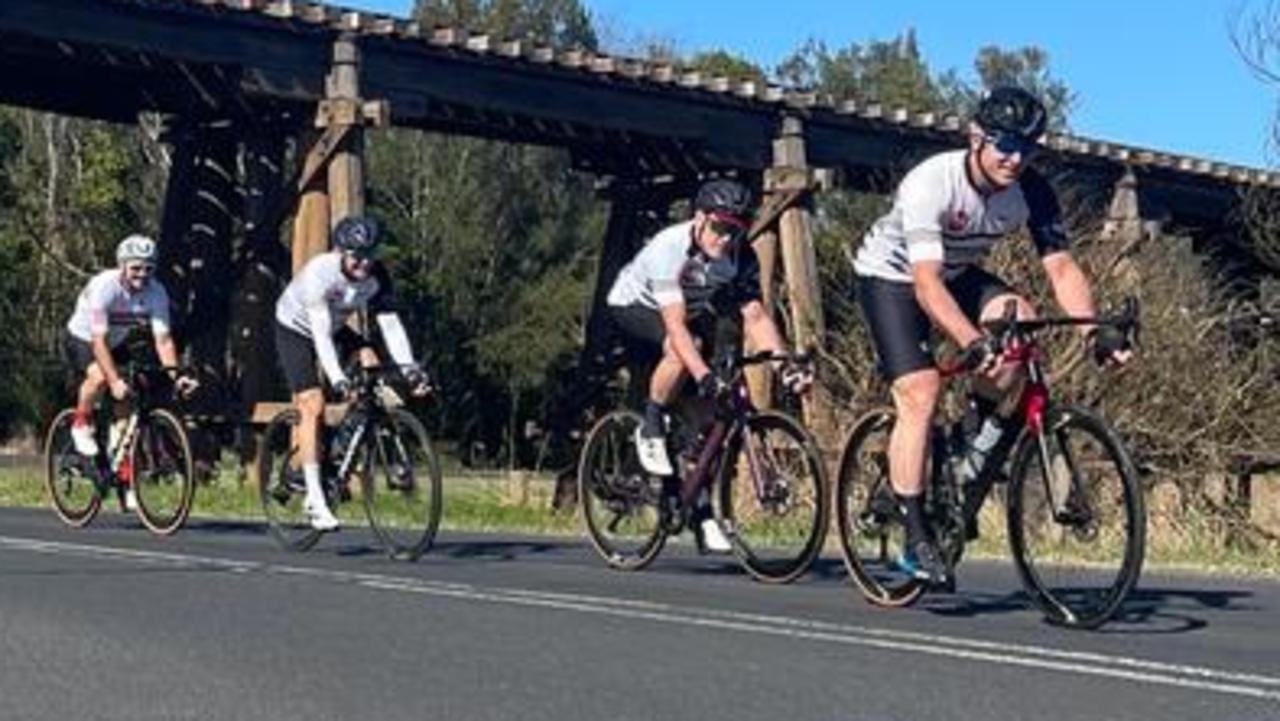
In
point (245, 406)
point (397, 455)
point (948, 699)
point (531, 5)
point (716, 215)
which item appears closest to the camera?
point (948, 699)

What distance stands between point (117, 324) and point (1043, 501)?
7576 mm

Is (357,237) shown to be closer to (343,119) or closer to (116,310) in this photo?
(116,310)

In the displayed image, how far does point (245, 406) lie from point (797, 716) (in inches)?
729

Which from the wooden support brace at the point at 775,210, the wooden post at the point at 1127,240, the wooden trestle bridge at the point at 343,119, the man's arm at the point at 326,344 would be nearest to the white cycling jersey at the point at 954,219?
the man's arm at the point at 326,344

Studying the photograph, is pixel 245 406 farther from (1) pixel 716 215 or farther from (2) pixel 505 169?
(2) pixel 505 169

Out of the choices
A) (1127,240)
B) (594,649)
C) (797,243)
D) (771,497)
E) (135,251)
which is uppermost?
(797,243)

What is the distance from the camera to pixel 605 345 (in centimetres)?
2805

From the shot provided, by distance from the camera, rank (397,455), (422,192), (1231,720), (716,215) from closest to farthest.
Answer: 1. (1231,720)
2. (716,215)
3. (397,455)
4. (422,192)

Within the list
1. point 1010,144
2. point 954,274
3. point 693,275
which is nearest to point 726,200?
point 693,275

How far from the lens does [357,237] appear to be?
1067cm

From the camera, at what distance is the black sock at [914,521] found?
24.3ft

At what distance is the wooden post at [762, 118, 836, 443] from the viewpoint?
22.9 m

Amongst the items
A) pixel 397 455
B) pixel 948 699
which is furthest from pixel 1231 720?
pixel 397 455

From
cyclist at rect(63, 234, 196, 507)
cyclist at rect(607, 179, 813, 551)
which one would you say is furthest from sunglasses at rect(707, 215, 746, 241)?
cyclist at rect(63, 234, 196, 507)
